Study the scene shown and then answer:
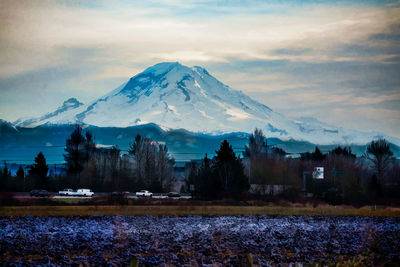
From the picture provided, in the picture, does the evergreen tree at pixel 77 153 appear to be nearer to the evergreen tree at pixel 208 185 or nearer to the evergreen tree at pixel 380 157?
the evergreen tree at pixel 208 185

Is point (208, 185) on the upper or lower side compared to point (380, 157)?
lower

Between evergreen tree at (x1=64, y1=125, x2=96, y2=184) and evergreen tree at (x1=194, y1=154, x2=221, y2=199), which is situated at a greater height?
evergreen tree at (x1=64, y1=125, x2=96, y2=184)

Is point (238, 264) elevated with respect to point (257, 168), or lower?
lower

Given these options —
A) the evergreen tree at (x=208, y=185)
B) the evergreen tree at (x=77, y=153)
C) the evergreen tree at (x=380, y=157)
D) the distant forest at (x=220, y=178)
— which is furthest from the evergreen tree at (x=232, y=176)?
the evergreen tree at (x=380, y=157)

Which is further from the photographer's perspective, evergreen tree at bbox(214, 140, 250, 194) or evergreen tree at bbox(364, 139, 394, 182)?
evergreen tree at bbox(364, 139, 394, 182)

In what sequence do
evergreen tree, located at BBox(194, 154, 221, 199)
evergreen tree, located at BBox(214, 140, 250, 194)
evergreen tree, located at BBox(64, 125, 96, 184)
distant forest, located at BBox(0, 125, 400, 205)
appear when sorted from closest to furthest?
evergreen tree, located at BBox(194, 154, 221, 199), evergreen tree, located at BBox(214, 140, 250, 194), distant forest, located at BBox(0, 125, 400, 205), evergreen tree, located at BBox(64, 125, 96, 184)

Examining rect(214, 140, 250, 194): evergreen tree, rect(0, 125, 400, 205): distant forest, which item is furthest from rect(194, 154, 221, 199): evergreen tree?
rect(214, 140, 250, 194): evergreen tree

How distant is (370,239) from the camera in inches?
1414

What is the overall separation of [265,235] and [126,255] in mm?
12996

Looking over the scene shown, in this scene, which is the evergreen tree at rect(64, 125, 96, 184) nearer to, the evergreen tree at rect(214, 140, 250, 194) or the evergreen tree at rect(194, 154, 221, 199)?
the evergreen tree at rect(214, 140, 250, 194)

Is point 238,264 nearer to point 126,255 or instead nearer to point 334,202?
point 126,255

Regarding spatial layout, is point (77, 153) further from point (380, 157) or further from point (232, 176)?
point (380, 157)

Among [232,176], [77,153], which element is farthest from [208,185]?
[77,153]

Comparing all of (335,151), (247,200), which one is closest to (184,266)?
(247,200)
